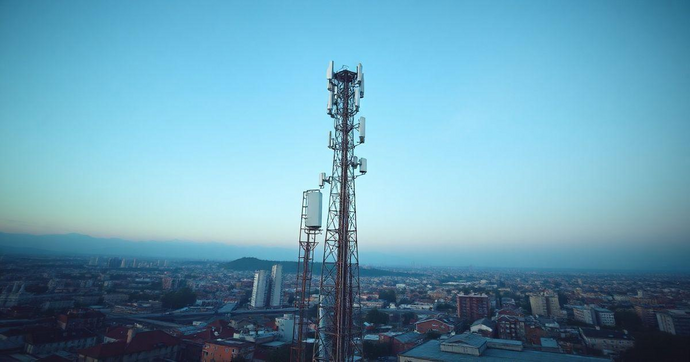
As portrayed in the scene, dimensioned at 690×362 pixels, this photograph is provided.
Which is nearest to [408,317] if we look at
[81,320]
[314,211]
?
[81,320]

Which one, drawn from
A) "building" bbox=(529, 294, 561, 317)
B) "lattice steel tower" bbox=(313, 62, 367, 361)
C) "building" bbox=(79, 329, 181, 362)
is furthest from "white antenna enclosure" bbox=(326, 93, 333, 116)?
"building" bbox=(529, 294, 561, 317)

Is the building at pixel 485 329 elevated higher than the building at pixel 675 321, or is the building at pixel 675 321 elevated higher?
the building at pixel 675 321

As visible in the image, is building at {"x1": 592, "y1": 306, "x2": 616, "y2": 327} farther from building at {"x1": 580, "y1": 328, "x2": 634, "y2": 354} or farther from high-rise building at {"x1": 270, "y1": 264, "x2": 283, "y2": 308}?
high-rise building at {"x1": 270, "y1": 264, "x2": 283, "y2": 308}

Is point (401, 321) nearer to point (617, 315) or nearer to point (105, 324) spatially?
point (617, 315)

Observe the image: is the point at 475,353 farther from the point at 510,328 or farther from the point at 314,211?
the point at 510,328

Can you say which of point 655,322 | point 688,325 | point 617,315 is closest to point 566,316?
point 617,315

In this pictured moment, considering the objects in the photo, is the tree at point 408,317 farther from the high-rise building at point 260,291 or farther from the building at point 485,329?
the high-rise building at point 260,291

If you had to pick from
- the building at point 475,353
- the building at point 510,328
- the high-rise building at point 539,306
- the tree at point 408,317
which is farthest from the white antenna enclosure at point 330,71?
the high-rise building at point 539,306
